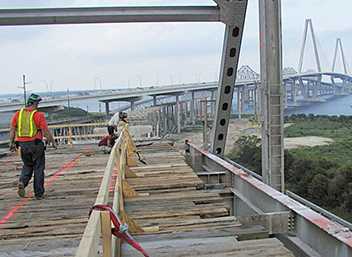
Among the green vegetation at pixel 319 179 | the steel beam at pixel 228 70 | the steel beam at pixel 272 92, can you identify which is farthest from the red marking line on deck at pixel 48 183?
the green vegetation at pixel 319 179

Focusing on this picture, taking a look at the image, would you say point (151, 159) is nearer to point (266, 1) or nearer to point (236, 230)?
point (266, 1)

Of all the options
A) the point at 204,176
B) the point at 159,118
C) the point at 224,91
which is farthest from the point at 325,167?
the point at 159,118

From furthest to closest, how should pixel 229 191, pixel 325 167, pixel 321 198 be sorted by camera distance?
→ pixel 325 167, pixel 321 198, pixel 229 191

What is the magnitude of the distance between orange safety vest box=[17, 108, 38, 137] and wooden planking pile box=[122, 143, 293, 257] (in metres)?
1.79

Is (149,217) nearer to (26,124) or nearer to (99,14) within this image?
(26,124)

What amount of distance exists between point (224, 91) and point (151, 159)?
2629 millimetres

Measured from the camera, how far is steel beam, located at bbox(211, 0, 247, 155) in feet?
30.9

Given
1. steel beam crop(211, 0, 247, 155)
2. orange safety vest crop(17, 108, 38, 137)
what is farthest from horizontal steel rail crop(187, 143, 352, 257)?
orange safety vest crop(17, 108, 38, 137)

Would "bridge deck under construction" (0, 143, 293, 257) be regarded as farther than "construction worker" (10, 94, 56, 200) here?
No

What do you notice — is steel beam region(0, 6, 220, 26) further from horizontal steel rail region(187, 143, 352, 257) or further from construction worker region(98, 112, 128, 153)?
construction worker region(98, 112, 128, 153)

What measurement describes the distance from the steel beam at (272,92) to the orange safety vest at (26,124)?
11.3 ft

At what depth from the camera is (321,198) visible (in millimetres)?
13281

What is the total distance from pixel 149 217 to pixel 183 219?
46 cm

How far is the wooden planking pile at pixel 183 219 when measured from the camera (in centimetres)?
464
